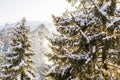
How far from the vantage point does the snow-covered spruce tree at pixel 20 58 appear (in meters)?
22.8

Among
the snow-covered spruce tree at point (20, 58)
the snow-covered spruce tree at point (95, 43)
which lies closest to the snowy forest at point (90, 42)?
the snow-covered spruce tree at point (95, 43)

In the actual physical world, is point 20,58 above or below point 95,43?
below

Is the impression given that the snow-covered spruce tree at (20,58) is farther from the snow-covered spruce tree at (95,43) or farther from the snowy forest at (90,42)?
the snow-covered spruce tree at (95,43)

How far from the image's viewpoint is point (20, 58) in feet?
77.0

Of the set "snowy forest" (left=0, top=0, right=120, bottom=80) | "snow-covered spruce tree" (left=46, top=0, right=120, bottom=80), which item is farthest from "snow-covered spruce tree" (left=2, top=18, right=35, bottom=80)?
"snow-covered spruce tree" (left=46, top=0, right=120, bottom=80)

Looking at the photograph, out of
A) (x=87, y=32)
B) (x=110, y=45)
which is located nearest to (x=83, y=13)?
(x=87, y=32)

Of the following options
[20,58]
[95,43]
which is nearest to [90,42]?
[95,43]

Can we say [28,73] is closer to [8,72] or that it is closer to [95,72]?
[8,72]

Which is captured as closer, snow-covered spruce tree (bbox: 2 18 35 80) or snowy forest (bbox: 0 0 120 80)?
snowy forest (bbox: 0 0 120 80)

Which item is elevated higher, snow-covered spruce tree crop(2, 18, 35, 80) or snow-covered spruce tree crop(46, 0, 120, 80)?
snow-covered spruce tree crop(46, 0, 120, 80)

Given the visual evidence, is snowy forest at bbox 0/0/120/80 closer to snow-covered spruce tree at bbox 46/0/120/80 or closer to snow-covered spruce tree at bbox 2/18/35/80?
snow-covered spruce tree at bbox 46/0/120/80

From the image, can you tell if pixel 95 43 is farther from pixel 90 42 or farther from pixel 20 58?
pixel 20 58

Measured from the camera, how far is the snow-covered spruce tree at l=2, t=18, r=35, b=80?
74.8ft

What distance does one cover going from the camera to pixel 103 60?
35.8 ft
